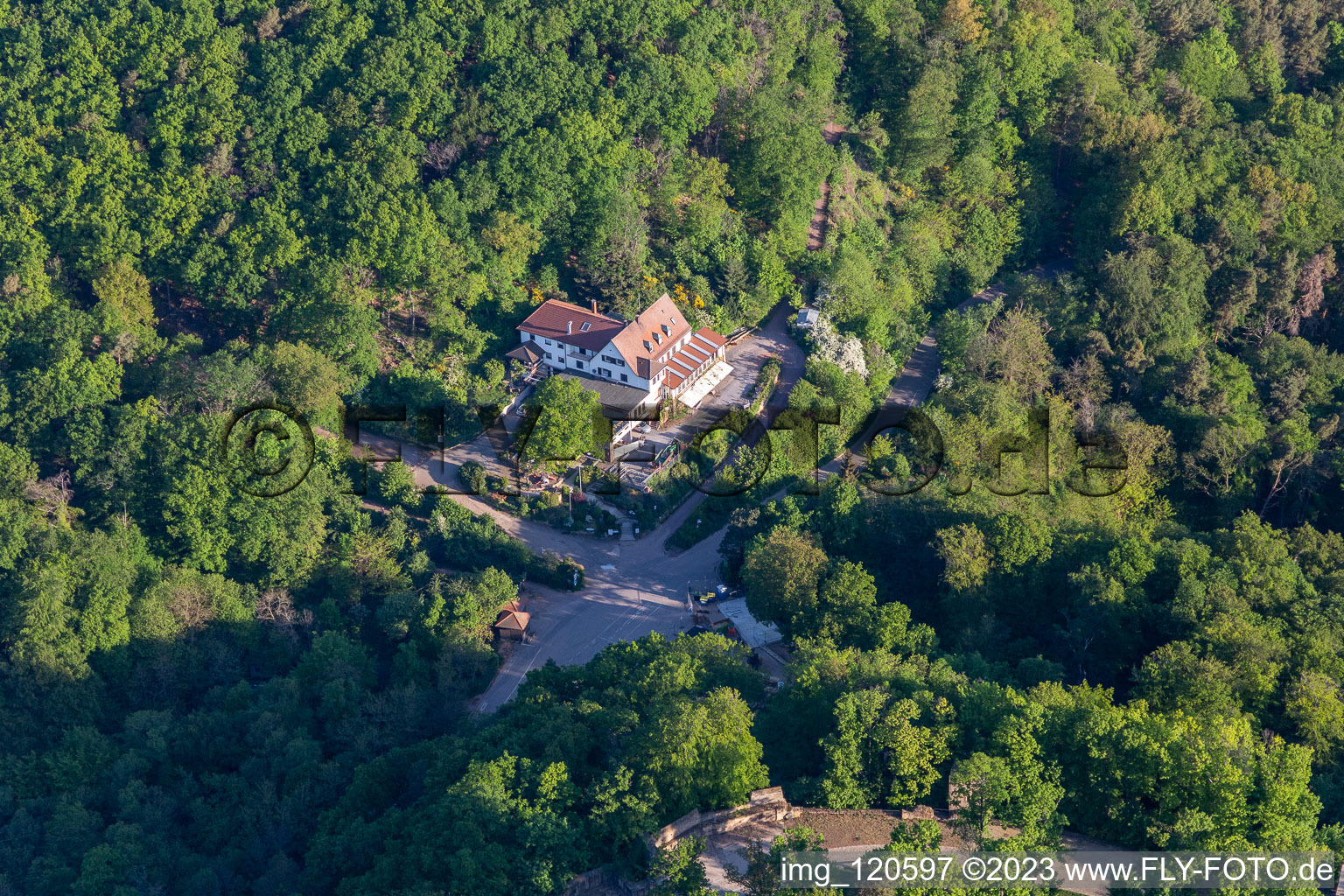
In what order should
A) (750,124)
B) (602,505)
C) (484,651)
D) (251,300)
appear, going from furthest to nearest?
1. (750,124)
2. (251,300)
3. (602,505)
4. (484,651)

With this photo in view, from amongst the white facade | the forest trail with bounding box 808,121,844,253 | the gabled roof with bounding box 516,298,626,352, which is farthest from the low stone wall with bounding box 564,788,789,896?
the forest trail with bounding box 808,121,844,253

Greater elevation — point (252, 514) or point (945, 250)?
point (945, 250)

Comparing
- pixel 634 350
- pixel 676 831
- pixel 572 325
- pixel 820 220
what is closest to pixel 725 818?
pixel 676 831

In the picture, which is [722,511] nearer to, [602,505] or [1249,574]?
[602,505]

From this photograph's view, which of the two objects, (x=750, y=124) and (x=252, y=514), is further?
(x=750, y=124)

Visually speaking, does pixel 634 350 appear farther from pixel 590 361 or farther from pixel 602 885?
pixel 602 885

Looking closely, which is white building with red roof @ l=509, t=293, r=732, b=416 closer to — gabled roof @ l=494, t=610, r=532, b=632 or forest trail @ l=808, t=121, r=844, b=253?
forest trail @ l=808, t=121, r=844, b=253

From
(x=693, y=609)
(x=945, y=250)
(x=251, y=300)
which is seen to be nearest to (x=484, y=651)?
(x=693, y=609)

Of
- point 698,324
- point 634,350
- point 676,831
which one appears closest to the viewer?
point 676,831
